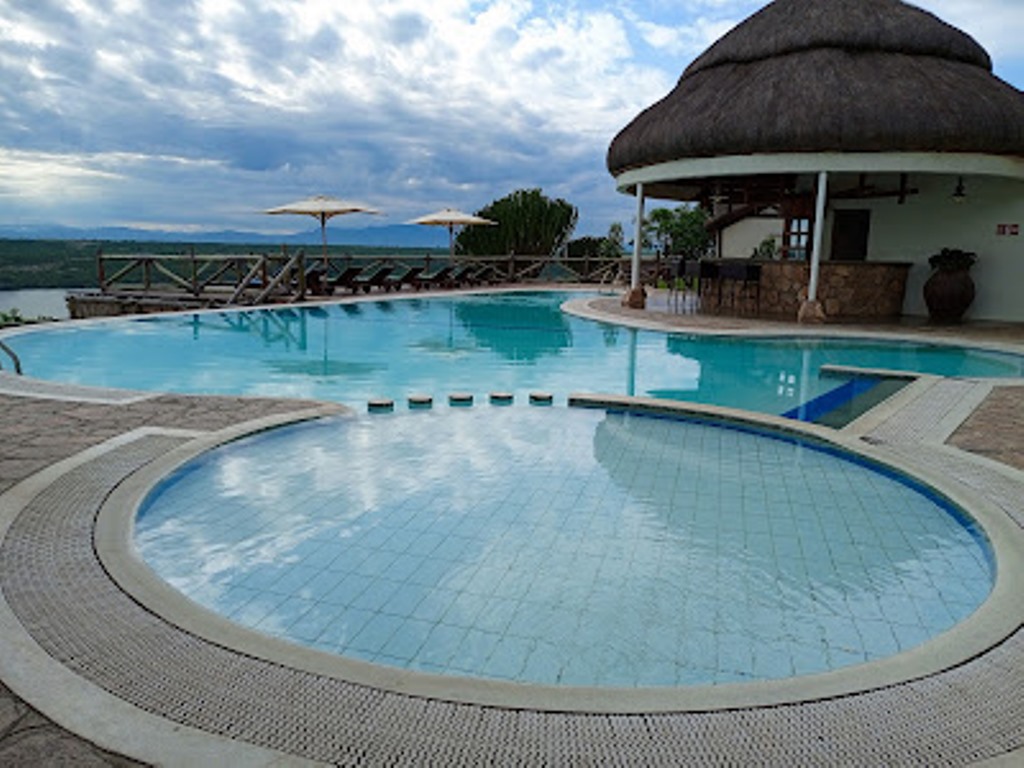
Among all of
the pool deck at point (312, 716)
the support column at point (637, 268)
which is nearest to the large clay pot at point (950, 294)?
the support column at point (637, 268)

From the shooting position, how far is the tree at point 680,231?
24922 millimetres

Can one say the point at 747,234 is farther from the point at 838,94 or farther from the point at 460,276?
the point at 838,94

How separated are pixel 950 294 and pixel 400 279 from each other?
527 inches

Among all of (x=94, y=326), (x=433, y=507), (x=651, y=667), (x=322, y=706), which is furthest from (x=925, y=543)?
(x=94, y=326)

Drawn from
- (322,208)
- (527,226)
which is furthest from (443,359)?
(527,226)

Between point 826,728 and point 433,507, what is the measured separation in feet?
9.05

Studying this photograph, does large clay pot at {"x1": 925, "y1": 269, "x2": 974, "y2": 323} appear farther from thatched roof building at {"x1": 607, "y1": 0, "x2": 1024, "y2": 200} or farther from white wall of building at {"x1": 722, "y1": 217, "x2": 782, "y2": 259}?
white wall of building at {"x1": 722, "y1": 217, "x2": 782, "y2": 259}

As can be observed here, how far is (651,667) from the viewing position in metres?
2.94

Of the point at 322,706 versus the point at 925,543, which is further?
the point at 925,543

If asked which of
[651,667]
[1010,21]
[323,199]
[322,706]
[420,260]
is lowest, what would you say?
[651,667]

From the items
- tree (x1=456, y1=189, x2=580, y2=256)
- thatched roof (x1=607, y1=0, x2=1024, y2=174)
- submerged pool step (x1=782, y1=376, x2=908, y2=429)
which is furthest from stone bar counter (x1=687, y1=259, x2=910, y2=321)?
tree (x1=456, y1=189, x2=580, y2=256)

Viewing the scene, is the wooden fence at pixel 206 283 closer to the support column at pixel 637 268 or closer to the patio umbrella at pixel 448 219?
the patio umbrella at pixel 448 219

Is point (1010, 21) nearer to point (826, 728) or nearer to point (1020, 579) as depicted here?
point (1020, 579)

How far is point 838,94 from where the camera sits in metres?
12.6
